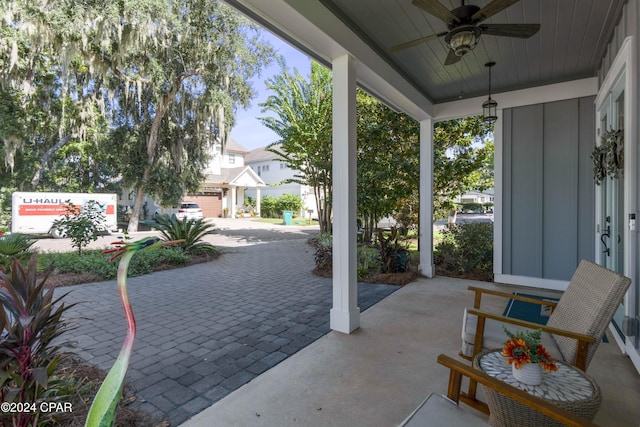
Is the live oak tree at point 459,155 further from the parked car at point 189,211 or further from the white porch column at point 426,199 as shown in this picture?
the parked car at point 189,211

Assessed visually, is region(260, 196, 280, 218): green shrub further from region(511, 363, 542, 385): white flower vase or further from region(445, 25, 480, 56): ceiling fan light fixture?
region(511, 363, 542, 385): white flower vase

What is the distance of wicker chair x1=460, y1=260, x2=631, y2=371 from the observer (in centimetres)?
178

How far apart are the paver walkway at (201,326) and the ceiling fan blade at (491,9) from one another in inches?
116

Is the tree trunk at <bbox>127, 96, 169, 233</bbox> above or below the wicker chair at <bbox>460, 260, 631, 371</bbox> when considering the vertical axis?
above

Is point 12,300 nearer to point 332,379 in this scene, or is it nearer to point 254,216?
point 332,379

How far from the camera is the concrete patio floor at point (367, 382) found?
1.88 m

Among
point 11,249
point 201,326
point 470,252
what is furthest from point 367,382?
point 11,249

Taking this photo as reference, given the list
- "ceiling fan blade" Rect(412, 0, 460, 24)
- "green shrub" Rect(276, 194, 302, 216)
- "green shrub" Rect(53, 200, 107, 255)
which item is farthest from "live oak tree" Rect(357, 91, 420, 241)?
"green shrub" Rect(276, 194, 302, 216)

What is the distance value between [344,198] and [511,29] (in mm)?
1895

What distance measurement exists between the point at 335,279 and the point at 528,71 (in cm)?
395

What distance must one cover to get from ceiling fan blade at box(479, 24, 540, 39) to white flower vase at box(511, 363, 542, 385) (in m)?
2.26

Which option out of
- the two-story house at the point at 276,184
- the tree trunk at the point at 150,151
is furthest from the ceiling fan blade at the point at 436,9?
the two-story house at the point at 276,184

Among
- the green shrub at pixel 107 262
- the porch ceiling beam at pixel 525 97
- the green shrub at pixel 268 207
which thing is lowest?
the green shrub at pixel 107 262

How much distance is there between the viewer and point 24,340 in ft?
5.12
